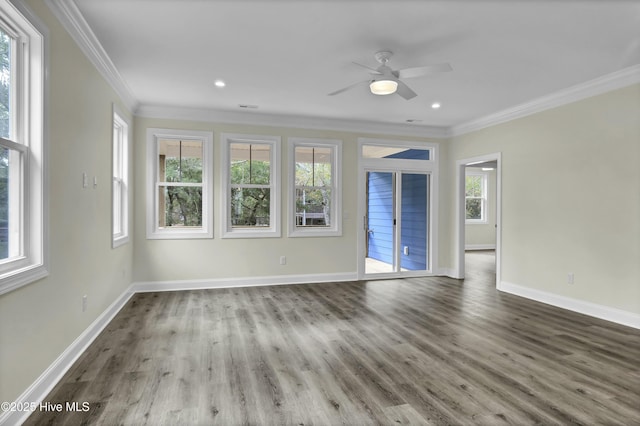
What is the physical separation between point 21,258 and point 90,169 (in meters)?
1.34

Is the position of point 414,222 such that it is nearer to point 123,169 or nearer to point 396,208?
point 396,208

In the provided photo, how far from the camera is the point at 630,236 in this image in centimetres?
387

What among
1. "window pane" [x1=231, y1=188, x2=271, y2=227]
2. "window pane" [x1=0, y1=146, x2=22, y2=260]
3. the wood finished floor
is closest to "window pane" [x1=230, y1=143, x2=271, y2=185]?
"window pane" [x1=231, y1=188, x2=271, y2=227]

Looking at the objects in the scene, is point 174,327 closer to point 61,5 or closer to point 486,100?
point 61,5

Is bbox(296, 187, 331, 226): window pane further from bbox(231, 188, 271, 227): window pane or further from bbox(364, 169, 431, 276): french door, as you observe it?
bbox(364, 169, 431, 276): french door

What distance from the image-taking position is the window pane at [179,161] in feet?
18.0

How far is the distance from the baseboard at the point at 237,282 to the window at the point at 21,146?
10.3 ft

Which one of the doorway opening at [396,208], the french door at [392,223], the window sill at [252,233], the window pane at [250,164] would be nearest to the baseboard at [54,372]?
the window sill at [252,233]

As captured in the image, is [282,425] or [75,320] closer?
[282,425]

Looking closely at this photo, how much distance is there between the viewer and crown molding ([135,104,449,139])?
5340 mm

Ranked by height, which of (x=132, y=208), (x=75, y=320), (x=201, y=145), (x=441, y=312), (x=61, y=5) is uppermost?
(x=61, y=5)

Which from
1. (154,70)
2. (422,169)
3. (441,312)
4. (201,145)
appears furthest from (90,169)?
(422,169)

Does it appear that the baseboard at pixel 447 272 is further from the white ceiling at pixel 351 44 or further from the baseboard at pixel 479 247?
the baseboard at pixel 479 247

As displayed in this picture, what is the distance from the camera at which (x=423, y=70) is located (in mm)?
→ 3158
